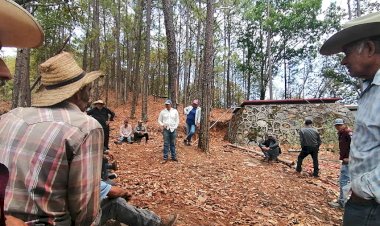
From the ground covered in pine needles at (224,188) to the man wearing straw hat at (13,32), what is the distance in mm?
3524

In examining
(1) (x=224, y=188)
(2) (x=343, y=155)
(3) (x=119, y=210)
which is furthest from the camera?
(2) (x=343, y=155)

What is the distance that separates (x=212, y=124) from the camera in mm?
18719

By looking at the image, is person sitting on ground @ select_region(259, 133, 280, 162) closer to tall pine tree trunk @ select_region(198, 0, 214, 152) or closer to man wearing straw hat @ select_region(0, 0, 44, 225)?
tall pine tree trunk @ select_region(198, 0, 214, 152)

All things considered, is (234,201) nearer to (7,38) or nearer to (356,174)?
(356,174)

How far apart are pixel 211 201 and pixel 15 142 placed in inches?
173

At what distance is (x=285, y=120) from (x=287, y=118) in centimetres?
15

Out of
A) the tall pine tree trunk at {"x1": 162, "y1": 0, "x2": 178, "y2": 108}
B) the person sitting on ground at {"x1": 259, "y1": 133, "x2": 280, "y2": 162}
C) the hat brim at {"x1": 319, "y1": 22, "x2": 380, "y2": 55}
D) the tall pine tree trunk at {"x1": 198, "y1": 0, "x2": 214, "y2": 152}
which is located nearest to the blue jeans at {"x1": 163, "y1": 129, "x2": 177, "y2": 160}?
the tall pine tree trunk at {"x1": 198, "y1": 0, "x2": 214, "y2": 152}

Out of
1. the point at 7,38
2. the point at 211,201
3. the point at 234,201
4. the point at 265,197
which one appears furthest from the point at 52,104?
the point at 265,197

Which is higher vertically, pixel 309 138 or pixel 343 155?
pixel 309 138

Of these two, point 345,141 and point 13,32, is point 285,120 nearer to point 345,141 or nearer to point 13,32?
point 345,141

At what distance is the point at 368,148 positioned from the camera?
1777 mm

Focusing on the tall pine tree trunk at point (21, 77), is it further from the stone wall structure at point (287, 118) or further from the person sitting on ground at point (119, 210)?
the stone wall structure at point (287, 118)

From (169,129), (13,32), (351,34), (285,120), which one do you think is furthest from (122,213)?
(285,120)

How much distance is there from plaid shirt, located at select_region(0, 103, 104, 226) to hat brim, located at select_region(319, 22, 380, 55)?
63.8 inches
